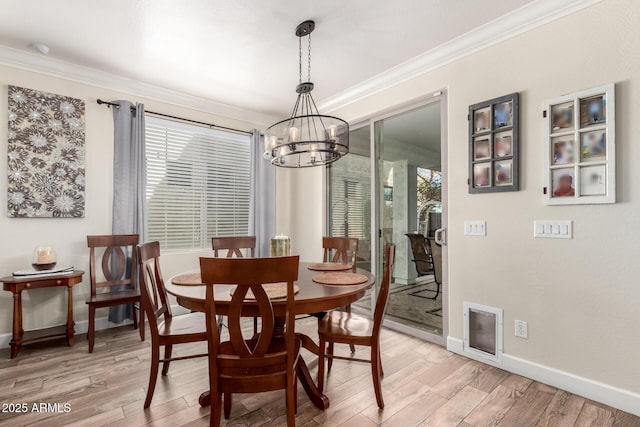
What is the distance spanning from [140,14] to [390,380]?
3.25m

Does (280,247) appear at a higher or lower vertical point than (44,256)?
higher

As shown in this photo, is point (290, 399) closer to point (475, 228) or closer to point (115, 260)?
point (475, 228)

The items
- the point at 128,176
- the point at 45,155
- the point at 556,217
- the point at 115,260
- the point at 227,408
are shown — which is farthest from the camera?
the point at 128,176

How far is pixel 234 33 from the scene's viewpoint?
2480 mm

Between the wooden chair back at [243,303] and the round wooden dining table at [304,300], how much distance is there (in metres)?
0.08

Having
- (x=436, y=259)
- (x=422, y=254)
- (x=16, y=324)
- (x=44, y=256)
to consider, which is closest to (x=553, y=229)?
(x=436, y=259)

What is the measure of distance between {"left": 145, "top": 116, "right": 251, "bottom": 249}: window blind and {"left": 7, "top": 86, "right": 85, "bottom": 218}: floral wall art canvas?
2.18 feet

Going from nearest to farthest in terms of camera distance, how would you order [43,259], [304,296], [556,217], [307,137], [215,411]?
1. [215,411]
2. [304,296]
3. [556,217]
4. [307,137]
5. [43,259]

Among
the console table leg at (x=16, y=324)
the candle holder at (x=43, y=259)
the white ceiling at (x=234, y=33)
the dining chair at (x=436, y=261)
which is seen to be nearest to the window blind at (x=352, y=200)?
the dining chair at (x=436, y=261)

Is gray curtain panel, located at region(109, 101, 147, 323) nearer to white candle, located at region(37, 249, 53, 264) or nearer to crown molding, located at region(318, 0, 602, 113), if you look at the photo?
white candle, located at region(37, 249, 53, 264)

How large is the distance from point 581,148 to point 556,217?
0.48 meters

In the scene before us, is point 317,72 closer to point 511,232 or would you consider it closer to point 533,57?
point 533,57

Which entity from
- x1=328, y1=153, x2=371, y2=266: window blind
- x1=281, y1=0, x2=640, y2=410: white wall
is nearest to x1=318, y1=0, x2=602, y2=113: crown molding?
x1=281, y1=0, x2=640, y2=410: white wall

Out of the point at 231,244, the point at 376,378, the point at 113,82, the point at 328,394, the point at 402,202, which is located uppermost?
the point at 113,82
